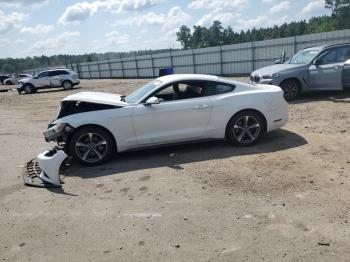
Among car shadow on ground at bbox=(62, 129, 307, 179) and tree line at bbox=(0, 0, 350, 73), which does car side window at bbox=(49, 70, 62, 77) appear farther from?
tree line at bbox=(0, 0, 350, 73)

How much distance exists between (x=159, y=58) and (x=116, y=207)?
37698 millimetres

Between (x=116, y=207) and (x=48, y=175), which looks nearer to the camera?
(x=116, y=207)

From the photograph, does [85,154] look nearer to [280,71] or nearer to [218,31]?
[280,71]

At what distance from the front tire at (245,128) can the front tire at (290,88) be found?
5244 mm

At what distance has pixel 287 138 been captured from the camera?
26.1 feet

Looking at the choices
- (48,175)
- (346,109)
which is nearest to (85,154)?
(48,175)

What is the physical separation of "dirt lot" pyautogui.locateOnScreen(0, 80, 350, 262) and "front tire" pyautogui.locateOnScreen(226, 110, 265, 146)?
0.22 meters

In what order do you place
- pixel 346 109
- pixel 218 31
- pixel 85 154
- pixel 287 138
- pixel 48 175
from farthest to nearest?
pixel 218 31
pixel 346 109
pixel 287 138
pixel 85 154
pixel 48 175

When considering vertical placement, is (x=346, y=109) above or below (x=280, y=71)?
below

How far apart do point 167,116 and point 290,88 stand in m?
6.62

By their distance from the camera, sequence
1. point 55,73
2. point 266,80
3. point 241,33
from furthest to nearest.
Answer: point 241,33
point 55,73
point 266,80

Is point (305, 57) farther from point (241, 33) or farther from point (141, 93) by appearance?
point (241, 33)

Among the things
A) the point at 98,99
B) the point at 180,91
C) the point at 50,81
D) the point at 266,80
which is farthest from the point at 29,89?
the point at 180,91

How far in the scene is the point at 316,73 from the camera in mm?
12227
